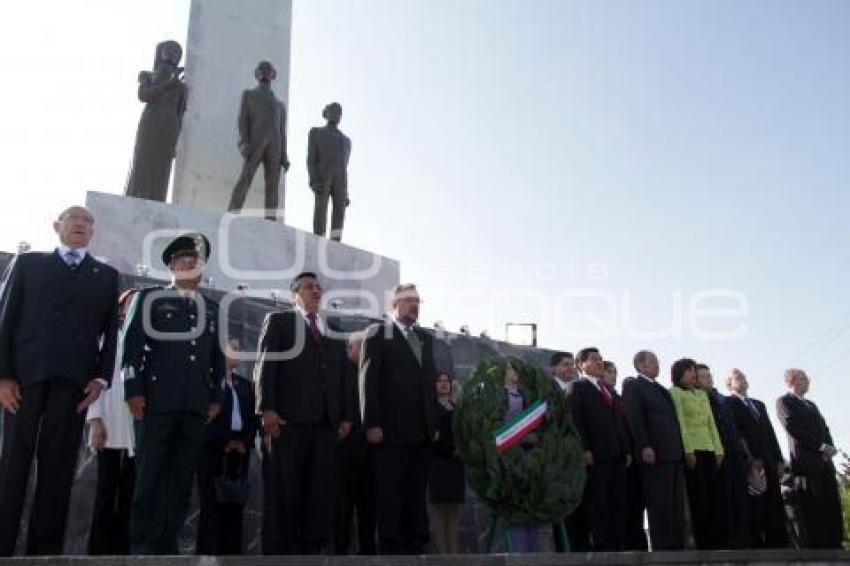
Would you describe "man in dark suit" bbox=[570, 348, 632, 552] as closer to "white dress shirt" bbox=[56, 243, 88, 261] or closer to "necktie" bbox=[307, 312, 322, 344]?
"necktie" bbox=[307, 312, 322, 344]

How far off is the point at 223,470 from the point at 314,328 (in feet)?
4.17

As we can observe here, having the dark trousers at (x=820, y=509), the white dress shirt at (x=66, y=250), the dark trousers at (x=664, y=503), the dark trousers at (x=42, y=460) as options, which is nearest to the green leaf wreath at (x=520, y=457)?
the dark trousers at (x=664, y=503)

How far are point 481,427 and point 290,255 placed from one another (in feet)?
17.4

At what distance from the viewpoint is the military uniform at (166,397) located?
425 centimetres

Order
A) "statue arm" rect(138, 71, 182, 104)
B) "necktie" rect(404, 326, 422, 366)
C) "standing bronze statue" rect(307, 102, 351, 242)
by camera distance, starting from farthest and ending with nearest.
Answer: "standing bronze statue" rect(307, 102, 351, 242)
"statue arm" rect(138, 71, 182, 104)
"necktie" rect(404, 326, 422, 366)

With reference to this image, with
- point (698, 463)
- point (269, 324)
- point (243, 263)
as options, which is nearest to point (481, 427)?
point (269, 324)

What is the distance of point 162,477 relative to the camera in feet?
14.3

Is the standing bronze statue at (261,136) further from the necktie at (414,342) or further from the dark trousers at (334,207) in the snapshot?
the necktie at (414,342)

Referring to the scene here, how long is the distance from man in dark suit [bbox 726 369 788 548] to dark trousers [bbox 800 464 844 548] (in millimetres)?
201

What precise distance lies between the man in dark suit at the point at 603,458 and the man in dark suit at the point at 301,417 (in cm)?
213

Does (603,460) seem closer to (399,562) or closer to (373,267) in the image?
(399,562)

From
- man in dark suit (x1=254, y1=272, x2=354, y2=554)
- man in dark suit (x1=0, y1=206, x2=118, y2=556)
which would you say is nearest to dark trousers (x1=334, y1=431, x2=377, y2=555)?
man in dark suit (x1=254, y1=272, x2=354, y2=554)

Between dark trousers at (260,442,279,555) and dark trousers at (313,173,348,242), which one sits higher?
dark trousers at (313,173,348,242)

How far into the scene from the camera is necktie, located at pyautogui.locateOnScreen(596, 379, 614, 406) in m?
6.71
